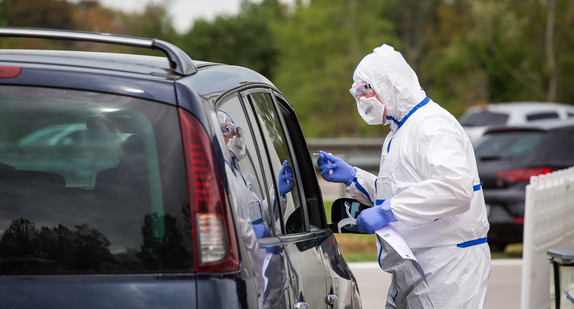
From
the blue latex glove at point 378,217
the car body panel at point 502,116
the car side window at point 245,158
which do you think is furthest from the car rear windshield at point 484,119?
the car side window at point 245,158

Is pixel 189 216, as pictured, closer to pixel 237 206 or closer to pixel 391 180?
pixel 237 206

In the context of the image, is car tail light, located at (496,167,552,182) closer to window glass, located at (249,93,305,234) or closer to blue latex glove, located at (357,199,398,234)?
blue latex glove, located at (357,199,398,234)

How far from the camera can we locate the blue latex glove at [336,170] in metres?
4.50

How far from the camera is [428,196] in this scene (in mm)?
3662

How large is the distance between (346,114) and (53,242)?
172 ft

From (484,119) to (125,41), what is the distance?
1772 cm

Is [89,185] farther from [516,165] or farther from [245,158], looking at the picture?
[516,165]

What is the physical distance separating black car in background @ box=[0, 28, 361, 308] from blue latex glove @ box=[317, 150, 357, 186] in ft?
6.52

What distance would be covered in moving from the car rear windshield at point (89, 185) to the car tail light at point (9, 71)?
0.11 ft

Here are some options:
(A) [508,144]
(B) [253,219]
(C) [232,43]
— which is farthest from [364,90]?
(C) [232,43]

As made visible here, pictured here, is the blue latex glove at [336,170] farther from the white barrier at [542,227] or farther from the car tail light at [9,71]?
the car tail light at [9,71]

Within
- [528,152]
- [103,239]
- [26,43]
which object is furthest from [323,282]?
[26,43]

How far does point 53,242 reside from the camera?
7.63 ft

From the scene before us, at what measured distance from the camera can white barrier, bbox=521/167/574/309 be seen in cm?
591
